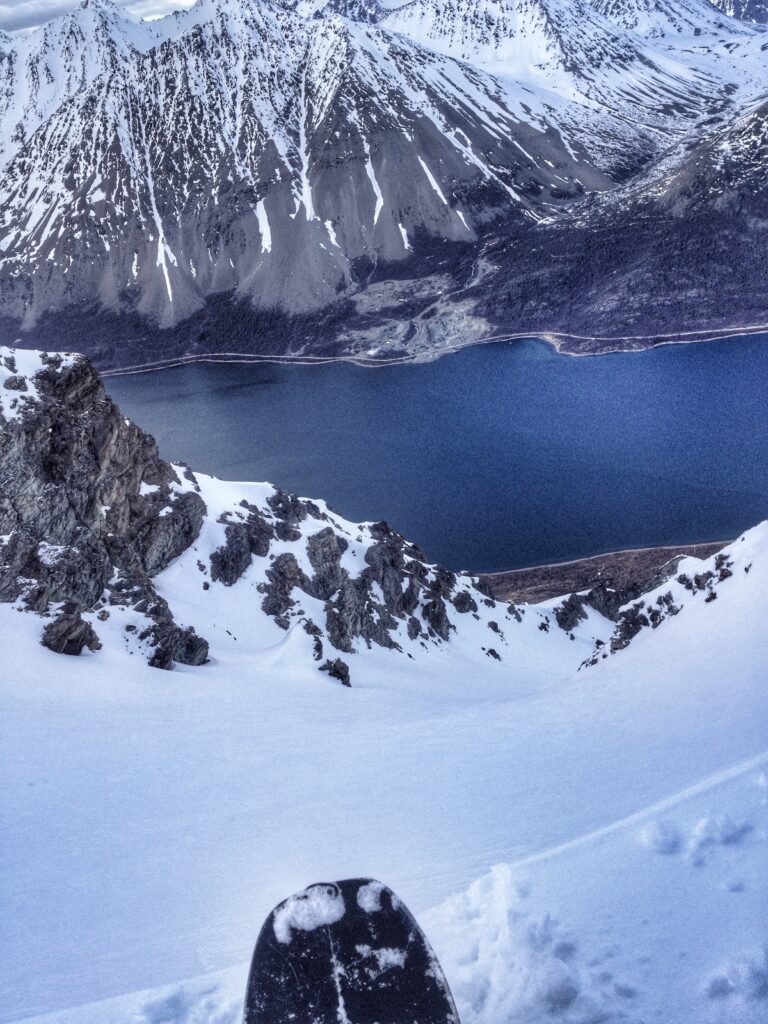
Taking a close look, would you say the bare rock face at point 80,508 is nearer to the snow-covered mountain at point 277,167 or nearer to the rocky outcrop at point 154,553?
the rocky outcrop at point 154,553

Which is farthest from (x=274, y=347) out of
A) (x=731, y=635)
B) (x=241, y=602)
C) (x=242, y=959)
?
(x=242, y=959)

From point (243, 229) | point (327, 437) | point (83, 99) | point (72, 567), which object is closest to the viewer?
point (72, 567)

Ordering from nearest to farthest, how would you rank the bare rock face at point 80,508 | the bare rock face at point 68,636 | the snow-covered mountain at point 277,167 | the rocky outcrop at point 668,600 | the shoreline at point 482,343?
the bare rock face at point 68,636
the bare rock face at point 80,508
the rocky outcrop at point 668,600
the shoreline at point 482,343
the snow-covered mountain at point 277,167

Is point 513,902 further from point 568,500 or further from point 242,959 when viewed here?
point 568,500

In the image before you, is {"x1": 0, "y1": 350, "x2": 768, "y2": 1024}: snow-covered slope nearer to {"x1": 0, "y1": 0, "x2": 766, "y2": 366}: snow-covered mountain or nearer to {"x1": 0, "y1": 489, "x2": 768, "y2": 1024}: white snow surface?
{"x1": 0, "y1": 489, "x2": 768, "y2": 1024}: white snow surface

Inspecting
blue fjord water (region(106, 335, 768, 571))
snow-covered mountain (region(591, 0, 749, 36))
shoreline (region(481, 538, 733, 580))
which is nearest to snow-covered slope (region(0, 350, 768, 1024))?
shoreline (region(481, 538, 733, 580))

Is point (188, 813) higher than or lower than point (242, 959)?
lower

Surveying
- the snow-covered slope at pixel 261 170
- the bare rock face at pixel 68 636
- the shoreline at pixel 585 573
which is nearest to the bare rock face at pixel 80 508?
the bare rock face at pixel 68 636
